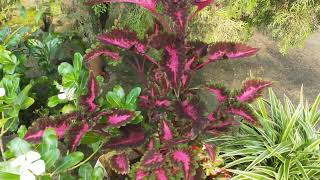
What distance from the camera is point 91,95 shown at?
1.28 metres

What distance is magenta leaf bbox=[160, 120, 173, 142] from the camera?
4.07 ft

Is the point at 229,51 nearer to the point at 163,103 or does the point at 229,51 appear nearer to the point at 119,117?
the point at 163,103

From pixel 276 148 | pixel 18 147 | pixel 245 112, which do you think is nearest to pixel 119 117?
pixel 18 147

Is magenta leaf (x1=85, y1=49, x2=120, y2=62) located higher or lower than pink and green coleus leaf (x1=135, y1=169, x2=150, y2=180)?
higher

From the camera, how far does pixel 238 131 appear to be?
1.85 m

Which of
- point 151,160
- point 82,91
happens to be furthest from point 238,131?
point 82,91

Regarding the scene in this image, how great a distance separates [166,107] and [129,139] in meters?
0.17

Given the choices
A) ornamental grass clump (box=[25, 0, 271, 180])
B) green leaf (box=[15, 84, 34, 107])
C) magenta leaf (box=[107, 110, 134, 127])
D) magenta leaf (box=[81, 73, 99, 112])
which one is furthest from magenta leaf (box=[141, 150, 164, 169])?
green leaf (box=[15, 84, 34, 107])

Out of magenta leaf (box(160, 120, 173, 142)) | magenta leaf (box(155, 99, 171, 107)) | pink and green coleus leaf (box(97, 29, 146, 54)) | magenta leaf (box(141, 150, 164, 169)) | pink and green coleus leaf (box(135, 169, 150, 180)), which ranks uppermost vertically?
pink and green coleus leaf (box(97, 29, 146, 54))

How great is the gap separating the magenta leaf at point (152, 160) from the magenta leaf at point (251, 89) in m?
0.36

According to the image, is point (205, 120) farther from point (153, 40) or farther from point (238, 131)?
point (238, 131)

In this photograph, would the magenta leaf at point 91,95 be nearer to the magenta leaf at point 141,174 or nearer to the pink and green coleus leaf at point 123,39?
the pink and green coleus leaf at point 123,39

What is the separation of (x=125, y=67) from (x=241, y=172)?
1.28 m

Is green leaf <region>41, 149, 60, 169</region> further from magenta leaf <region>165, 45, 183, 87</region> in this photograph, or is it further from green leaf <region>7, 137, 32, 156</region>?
magenta leaf <region>165, 45, 183, 87</region>
